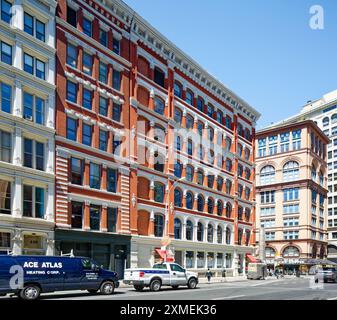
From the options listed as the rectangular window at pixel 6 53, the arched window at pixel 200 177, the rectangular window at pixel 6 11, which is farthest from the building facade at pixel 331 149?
the rectangular window at pixel 6 11

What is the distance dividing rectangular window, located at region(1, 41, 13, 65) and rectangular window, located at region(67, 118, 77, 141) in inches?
276

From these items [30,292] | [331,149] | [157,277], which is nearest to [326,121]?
Result: [331,149]

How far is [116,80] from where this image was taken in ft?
148

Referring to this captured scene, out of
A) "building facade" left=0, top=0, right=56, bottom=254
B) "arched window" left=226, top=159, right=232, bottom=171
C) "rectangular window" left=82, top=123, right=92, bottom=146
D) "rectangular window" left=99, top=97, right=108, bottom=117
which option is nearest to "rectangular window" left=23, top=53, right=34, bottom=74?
"building facade" left=0, top=0, right=56, bottom=254

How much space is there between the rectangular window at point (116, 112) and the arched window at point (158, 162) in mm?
6953

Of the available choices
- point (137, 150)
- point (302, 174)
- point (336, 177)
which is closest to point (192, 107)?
point (137, 150)

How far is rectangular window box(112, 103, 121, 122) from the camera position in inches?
1740

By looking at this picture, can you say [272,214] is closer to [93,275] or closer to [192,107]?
[192,107]

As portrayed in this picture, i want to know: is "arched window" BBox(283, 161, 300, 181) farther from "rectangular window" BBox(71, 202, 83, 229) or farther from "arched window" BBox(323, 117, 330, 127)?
"rectangular window" BBox(71, 202, 83, 229)

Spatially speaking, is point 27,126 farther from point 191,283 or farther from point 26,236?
point 191,283

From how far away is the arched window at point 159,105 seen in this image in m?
50.6

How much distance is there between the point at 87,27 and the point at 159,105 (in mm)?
12682

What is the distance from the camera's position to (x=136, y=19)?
46.8 meters

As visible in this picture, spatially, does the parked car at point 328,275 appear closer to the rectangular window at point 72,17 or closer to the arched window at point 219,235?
the arched window at point 219,235
